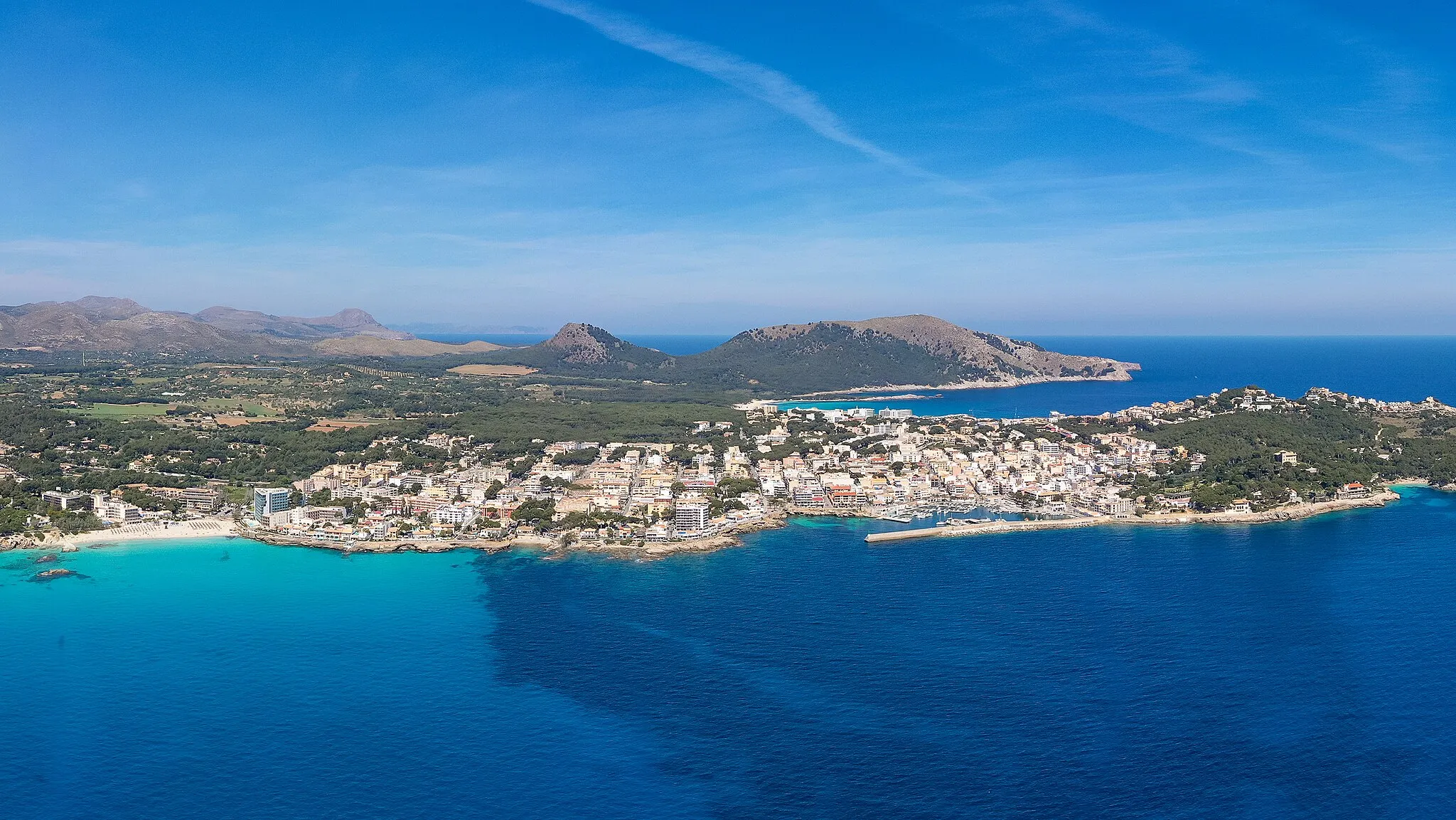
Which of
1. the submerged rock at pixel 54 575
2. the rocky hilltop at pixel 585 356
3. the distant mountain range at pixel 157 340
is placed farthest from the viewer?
the distant mountain range at pixel 157 340

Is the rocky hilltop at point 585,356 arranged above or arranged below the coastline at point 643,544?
above

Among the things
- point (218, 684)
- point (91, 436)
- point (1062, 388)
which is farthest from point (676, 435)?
point (1062, 388)

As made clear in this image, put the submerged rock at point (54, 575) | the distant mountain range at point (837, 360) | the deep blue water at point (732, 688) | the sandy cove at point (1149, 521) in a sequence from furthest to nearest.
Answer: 1. the distant mountain range at point (837, 360)
2. the sandy cove at point (1149, 521)
3. the submerged rock at point (54, 575)
4. the deep blue water at point (732, 688)

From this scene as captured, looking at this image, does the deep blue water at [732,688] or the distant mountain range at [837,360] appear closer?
the deep blue water at [732,688]

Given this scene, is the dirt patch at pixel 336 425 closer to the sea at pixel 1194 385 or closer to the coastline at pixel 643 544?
the coastline at pixel 643 544

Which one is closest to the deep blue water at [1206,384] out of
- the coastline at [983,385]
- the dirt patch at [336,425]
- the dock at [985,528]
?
the coastline at [983,385]

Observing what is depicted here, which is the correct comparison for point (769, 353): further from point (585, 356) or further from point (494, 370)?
point (494, 370)

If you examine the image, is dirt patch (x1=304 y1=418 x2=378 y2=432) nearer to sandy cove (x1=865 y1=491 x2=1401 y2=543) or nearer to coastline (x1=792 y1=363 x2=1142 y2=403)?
sandy cove (x1=865 y1=491 x2=1401 y2=543)

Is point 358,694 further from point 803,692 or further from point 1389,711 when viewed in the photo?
point 1389,711

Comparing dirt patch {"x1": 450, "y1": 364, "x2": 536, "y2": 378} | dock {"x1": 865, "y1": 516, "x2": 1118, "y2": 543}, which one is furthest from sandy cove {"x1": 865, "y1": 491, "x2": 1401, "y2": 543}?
dirt patch {"x1": 450, "y1": 364, "x2": 536, "y2": 378}
